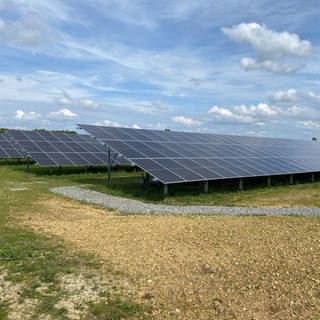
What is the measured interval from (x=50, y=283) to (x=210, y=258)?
3.49m

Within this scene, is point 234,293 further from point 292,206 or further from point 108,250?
point 292,206

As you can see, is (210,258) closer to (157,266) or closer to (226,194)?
(157,266)

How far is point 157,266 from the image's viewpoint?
8695 mm

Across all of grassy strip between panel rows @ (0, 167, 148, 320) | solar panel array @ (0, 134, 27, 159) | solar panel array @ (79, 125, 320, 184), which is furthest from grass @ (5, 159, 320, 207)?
solar panel array @ (0, 134, 27, 159)

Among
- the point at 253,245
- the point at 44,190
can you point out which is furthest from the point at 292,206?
the point at 44,190

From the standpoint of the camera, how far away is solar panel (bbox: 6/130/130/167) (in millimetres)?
31250

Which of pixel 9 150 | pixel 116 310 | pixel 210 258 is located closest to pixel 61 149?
pixel 9 150

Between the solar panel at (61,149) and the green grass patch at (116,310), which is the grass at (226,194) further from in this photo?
the green grass patch at (116,310)

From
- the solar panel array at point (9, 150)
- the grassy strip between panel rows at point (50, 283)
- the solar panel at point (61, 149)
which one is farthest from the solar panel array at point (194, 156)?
the solar panel array at point (9, 150)

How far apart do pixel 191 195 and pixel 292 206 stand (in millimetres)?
4858

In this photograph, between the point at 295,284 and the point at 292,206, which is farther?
the point at 292,206

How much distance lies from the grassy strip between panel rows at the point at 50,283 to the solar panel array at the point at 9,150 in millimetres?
27898

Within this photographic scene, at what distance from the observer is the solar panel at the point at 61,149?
31.2 m

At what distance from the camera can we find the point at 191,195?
66.8 ft
